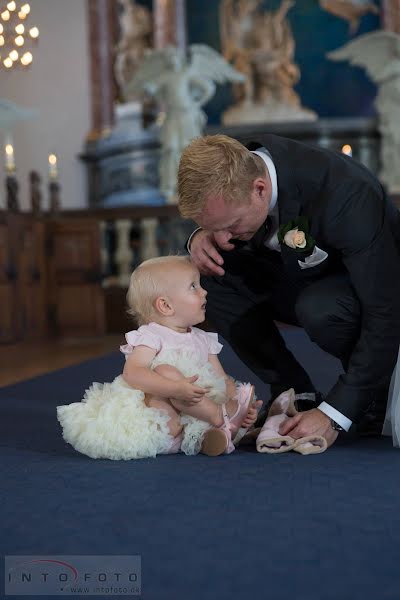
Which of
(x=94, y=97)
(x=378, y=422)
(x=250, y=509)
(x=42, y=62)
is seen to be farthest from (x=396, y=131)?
(x=250, y=509)

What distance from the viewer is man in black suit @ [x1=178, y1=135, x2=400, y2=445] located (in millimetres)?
2275

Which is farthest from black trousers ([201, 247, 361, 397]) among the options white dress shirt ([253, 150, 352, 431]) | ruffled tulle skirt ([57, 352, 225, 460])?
ruffled tulle skirt ([57, 352, 225, 460])

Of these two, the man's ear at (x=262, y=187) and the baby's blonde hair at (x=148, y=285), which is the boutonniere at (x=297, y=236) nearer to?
the man's ear at (x=262, y=187)

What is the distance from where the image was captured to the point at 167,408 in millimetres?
2455

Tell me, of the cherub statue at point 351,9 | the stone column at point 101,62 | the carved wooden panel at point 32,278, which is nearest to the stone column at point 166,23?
the stone column at point 101,62

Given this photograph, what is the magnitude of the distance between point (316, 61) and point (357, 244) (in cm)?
922

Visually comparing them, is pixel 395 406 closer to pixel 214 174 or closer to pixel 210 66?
pixel 214 174

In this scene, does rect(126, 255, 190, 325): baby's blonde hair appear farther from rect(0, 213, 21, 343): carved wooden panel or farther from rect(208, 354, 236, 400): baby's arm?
rect(0, 213, 21, 343): carved wooden panel

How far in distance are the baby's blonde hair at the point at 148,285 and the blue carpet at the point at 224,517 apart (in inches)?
16.5

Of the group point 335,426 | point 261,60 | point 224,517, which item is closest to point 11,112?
point 261,60

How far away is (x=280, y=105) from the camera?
1066 centimetres

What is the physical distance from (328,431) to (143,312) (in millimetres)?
592

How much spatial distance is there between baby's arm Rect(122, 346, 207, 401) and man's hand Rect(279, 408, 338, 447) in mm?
263

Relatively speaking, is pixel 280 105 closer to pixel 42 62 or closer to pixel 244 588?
pixel 42 62
